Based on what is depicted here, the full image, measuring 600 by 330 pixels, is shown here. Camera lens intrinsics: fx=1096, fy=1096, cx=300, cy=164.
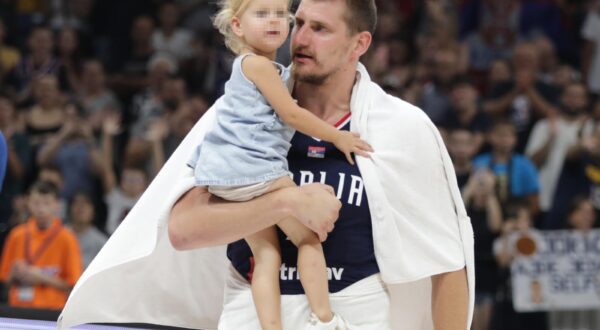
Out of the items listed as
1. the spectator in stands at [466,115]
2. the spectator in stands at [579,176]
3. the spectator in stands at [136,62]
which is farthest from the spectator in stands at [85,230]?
the spectator in stands at [579,176]

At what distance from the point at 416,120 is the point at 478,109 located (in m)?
4.65

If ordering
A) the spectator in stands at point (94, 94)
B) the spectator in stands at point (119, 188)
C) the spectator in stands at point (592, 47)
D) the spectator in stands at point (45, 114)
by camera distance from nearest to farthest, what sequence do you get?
the spectator in stands at point (119, 188) < the spectator in stands at point (45, 114) < the spectator in stands at point (94, 94) < the spectator in stands at point (592, 47)

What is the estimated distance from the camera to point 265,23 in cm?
295

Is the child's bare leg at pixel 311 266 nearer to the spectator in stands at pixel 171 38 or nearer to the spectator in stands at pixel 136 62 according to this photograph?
the spectator in stands at pixel 136 62

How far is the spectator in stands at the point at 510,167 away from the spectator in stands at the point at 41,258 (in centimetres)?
265

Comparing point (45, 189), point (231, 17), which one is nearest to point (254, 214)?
point (231, 17)

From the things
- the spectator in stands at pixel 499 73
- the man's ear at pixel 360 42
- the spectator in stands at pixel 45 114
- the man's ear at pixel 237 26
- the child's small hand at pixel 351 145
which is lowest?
the spectator in stands at pixel 45 114

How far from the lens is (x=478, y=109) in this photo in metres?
7.70

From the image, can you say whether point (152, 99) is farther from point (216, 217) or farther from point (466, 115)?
point (216, 217)

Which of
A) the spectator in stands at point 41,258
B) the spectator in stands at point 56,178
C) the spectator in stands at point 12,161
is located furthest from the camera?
the spectator in stands at point 12,161

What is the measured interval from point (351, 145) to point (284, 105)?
0.23 m

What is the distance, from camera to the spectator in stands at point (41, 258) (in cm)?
642

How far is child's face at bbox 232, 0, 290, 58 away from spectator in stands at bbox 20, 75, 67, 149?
5330 mm

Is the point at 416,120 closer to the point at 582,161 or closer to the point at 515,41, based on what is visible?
the point at 582,161
